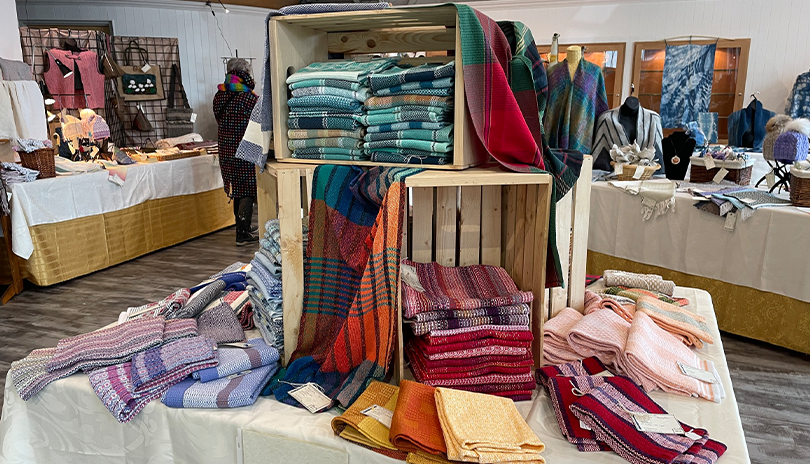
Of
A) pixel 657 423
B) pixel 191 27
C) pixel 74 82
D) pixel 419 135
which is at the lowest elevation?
pixel 657 423

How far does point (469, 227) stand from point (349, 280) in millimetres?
398

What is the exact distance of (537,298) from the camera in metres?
1.57

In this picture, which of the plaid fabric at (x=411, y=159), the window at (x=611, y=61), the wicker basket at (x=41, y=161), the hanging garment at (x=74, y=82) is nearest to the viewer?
the plaid fabric at (x=411, y=159)

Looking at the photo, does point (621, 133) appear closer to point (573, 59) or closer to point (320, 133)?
point (573, 59)

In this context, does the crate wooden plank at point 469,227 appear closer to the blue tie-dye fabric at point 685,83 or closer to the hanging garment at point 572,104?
the hanging garment at point 572,104

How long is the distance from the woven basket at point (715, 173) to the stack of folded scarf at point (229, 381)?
10.2ft

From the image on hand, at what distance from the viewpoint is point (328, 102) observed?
161 cm

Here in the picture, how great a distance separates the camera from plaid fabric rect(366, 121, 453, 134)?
4.99ft

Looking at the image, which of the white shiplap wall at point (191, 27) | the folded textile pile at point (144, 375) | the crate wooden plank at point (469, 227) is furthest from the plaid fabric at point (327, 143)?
the white shiplap wall at point (191, 27)

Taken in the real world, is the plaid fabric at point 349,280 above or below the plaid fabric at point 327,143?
below

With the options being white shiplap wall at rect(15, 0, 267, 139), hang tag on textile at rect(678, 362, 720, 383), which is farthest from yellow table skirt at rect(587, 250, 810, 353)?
white shiplap wall at rect(15, 0, 267, 139)

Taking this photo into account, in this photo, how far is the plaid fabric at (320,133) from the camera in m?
1.64

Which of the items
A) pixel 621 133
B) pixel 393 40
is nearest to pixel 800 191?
pixel 621 133

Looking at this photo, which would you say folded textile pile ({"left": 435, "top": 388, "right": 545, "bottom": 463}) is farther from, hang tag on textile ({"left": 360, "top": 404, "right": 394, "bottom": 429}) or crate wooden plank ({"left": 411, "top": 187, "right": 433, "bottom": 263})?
crate wooden plank ({"left": 411, "top": 187, "right": 433, "bottom": 263})
